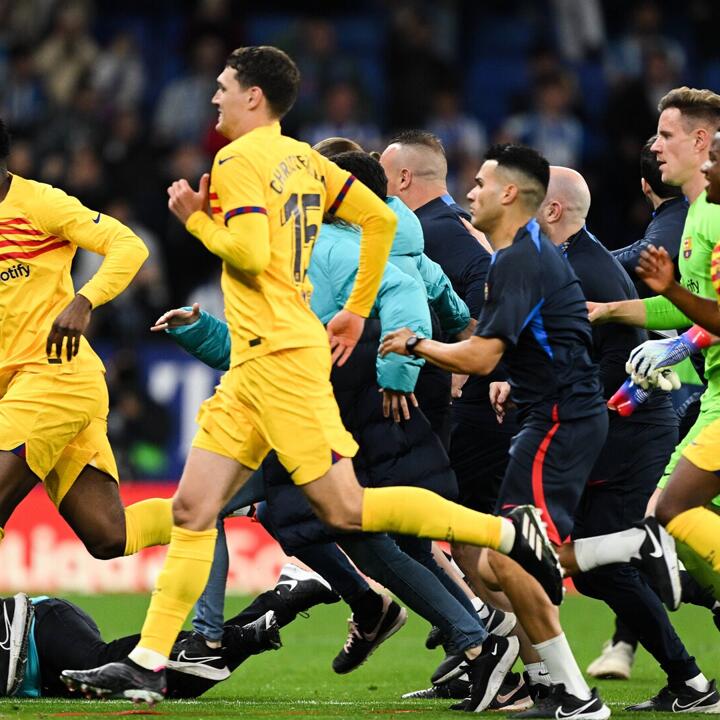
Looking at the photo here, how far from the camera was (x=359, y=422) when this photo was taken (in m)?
7.16

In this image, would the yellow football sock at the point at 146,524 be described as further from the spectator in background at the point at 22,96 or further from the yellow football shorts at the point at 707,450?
the spectator in background at the point at 22,96

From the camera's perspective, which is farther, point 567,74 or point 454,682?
point 567,74

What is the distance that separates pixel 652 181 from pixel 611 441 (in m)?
1.45

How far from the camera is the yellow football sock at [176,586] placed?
5887mm

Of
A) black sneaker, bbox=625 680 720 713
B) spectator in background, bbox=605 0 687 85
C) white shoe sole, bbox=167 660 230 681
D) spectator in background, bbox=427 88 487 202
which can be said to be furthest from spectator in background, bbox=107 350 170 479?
black sneaker, bbox=625 680 720 713

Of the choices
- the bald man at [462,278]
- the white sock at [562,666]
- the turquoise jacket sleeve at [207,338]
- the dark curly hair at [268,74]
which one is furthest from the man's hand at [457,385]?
the dark curly hair at [268,74]

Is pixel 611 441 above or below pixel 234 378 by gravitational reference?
below

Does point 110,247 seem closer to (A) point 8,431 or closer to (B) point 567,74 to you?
(A) point 8,431

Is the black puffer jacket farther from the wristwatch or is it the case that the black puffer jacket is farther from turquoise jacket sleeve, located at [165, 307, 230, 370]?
the wristwatch

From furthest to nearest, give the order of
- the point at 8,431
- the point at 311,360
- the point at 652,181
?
the point at 652,181
the point at 8,431
the point at 311,360

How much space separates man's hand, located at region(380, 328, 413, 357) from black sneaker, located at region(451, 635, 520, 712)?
1442 mm

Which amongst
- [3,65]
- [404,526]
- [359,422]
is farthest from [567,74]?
[404,526]

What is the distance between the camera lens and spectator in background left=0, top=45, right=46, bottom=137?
16.3 m

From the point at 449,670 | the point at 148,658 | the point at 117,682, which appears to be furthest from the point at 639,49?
the point at 117,682
